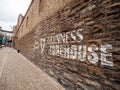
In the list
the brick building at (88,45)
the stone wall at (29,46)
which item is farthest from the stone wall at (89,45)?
the stone wall at (29,46)

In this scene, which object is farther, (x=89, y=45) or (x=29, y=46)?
(x=29, y=46)

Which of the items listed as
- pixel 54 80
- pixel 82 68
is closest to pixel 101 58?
pixel 82 68

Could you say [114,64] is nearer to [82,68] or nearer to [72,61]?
[82,68]

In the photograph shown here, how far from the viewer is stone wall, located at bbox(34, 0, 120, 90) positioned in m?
2.06

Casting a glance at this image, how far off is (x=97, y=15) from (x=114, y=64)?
991 mm

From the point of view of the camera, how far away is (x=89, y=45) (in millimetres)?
2607

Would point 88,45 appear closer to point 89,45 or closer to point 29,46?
point 89,45

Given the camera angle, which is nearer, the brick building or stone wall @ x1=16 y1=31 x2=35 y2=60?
the brick building

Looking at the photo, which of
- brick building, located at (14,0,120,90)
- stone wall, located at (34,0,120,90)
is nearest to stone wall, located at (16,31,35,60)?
brick building, located at (14,0,120,90)

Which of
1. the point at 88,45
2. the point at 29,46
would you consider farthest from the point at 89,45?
the point at 29,46

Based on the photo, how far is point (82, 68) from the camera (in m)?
2.80

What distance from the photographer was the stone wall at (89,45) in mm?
2062

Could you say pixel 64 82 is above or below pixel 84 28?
below

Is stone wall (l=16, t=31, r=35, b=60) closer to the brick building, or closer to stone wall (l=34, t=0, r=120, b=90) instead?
the brick building
